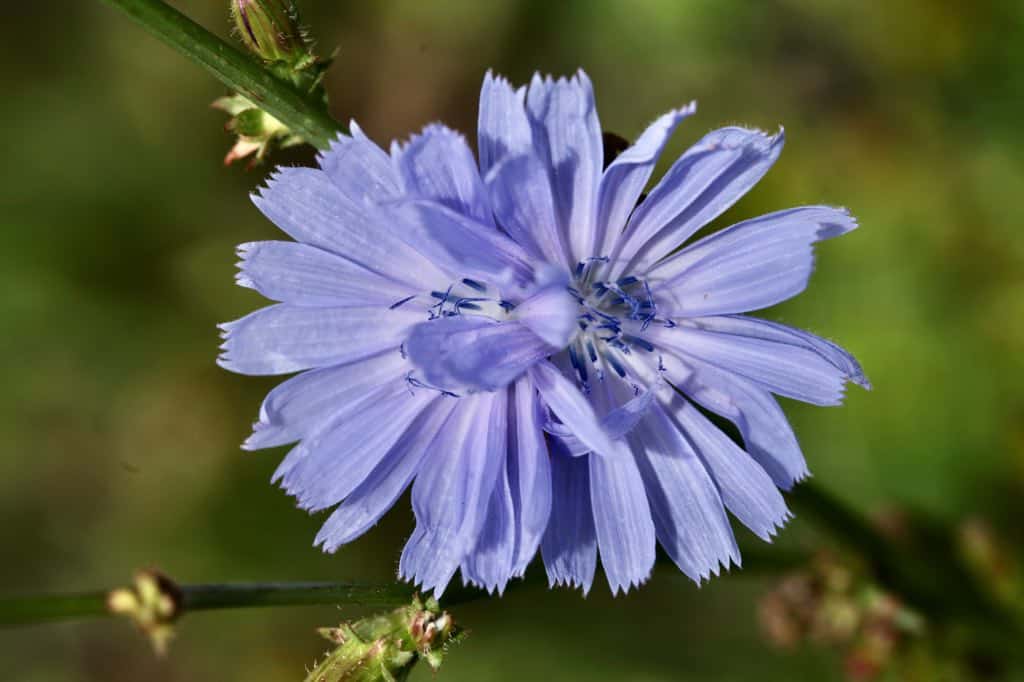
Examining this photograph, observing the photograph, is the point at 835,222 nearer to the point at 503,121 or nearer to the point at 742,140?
the point at 742,140

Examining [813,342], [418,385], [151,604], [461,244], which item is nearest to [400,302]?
[418,385]

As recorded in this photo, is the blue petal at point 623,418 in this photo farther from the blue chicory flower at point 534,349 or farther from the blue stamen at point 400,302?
the blue stamen at point 400,302

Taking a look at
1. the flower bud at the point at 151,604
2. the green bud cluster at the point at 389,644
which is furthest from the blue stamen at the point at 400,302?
the flower bud at the point at 151,604

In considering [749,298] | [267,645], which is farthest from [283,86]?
[267,645]

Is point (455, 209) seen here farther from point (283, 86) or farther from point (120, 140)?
point (120, 140)

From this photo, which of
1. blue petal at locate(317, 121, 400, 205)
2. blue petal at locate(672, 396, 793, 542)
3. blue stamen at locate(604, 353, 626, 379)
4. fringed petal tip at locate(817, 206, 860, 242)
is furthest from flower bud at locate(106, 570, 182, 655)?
fringed petal tip at locate(817, 206, 860, 242)

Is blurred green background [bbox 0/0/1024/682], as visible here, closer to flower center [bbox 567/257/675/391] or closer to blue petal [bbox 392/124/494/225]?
flower center [bbox 567/257/675/391]
